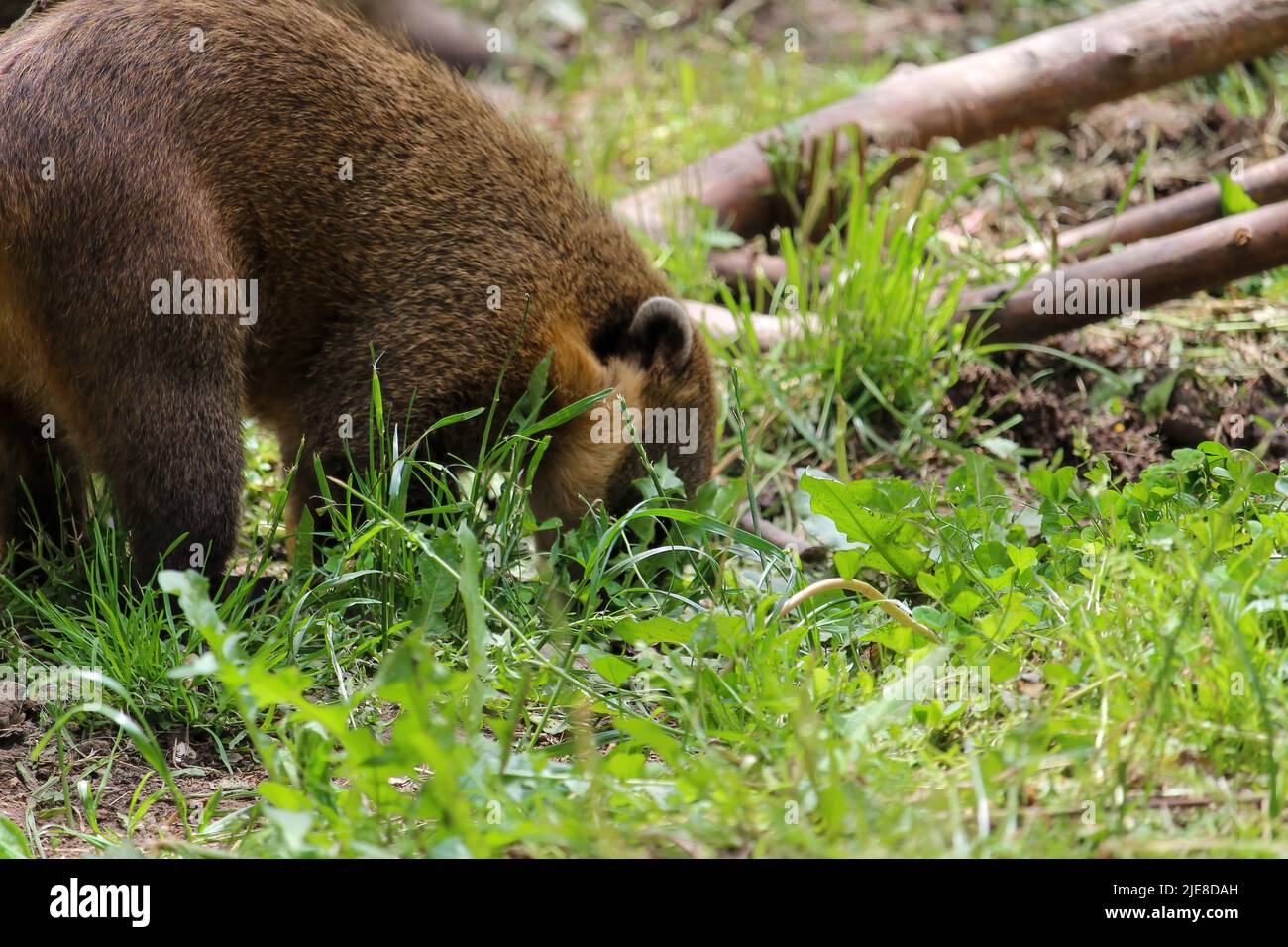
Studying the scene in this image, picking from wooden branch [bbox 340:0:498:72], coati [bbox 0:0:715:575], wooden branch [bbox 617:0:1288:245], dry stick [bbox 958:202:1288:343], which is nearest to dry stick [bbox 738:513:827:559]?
coati [bbox 0:0:715:575]

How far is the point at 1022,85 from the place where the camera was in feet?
20.6

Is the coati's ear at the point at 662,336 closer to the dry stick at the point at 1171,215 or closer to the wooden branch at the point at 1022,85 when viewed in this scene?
the wooden branch at the point at 1022,85

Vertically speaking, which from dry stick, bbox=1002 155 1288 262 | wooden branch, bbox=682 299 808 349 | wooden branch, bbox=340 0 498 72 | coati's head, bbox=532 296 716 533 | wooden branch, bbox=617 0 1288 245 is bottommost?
coati's head, bbox=532 296 716 533

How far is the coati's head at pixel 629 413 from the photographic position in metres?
4.35

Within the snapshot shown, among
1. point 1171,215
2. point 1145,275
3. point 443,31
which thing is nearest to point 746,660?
point 1145,275

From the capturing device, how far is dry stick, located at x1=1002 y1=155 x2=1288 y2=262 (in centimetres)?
551

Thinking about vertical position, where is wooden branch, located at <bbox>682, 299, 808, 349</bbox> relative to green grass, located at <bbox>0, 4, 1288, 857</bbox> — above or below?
above

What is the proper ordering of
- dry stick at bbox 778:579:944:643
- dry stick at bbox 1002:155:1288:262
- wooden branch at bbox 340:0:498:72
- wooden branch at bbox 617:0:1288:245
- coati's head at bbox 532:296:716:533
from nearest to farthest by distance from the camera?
dry stick at bbox 778:579:944:643 → coati's head at bbox 532:296:716:533 → dry stick at bbox 1002:155:1288:262 → wooden branch at bbox 617:0:1288:245 → wooden branch at bbox 340:0:498:72

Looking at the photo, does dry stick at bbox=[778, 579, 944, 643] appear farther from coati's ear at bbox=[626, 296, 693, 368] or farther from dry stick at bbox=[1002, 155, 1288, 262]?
dry stick at bbox=[1002, 155, 1288, 262]

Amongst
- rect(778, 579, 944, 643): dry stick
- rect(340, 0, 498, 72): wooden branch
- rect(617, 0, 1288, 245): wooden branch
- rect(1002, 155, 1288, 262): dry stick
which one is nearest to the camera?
rect(778, 579, 944, 643): dry stick

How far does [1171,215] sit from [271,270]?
385cm

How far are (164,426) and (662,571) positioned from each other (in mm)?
1615

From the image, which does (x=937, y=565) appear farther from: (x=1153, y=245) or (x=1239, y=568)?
(x=1153, y=245)

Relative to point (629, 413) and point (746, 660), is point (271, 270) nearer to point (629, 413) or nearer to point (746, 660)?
point (629, 413)
